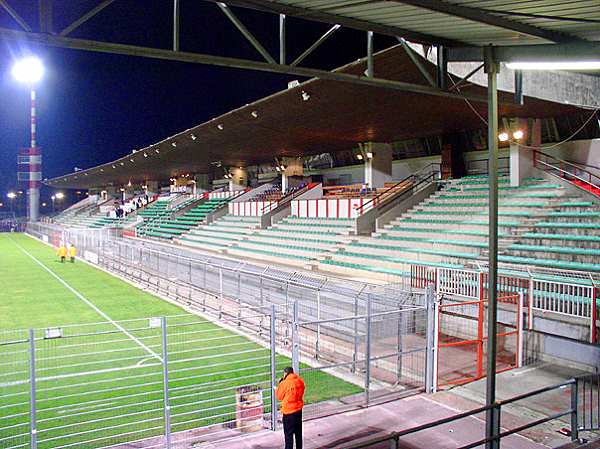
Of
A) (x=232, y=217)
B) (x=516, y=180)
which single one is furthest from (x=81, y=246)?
(x=516, y=180)

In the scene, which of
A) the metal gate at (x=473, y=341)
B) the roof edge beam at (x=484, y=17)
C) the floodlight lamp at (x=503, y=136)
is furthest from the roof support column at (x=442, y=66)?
the floodlight lamp at (x=503, y=136)

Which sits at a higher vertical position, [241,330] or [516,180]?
[516,180]

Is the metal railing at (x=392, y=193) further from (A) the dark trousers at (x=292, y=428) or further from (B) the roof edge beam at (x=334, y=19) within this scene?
(A) the dark trousers at (x=292, y=428)

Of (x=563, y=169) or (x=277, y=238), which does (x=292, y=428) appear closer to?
(x=563, y=169)

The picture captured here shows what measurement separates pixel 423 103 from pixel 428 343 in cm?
1154

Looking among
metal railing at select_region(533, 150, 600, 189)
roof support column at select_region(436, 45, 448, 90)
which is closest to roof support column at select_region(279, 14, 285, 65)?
roof support column at select_region(436, 45, 448, 90)

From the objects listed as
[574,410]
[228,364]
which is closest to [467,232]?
[228,364]

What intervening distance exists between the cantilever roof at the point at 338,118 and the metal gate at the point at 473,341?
243 inches

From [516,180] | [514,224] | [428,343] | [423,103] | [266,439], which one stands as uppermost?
[423,103]

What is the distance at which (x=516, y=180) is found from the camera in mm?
20844

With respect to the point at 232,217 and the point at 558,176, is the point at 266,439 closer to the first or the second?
the point at 558,176

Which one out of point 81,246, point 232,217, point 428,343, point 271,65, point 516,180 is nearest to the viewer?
point 271,65

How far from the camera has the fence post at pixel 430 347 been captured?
955cm

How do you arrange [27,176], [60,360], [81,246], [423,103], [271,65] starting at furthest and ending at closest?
[27,176], [81,246], [423,103], [60,360], [271,65]
